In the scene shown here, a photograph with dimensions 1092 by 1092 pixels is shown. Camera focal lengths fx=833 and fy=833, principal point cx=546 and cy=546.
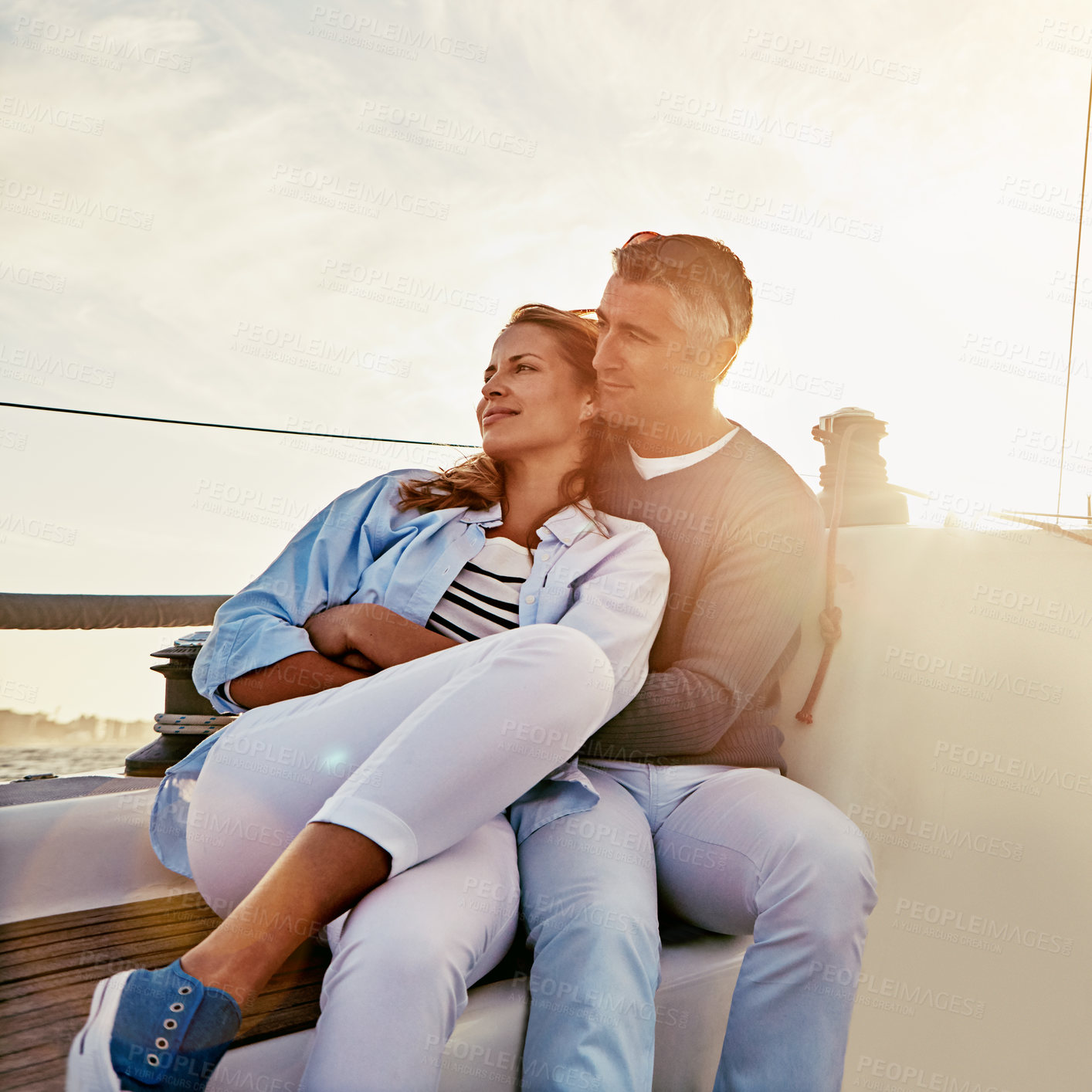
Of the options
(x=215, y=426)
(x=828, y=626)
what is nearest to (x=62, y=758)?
(x=215, y=426)

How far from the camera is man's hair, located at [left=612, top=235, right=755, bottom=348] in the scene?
1572mm

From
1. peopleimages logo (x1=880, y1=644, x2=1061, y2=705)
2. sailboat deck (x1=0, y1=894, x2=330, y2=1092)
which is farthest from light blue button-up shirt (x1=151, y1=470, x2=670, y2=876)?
peopleimages logo (x1=880, y1=644, x2=1061, y2=705)

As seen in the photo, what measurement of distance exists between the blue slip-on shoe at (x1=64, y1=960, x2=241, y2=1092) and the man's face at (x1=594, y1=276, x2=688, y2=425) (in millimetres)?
1135

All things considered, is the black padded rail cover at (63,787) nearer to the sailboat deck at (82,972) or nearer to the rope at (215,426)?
the sailboat deck at (82,972)

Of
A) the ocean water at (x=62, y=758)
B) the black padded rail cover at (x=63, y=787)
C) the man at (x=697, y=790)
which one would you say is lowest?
the ocean water at (x=62, y=758)

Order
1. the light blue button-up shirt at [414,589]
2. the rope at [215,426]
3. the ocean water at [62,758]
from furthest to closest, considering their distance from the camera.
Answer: the rope at [215,426], the ocean water at [62,758], the light blue button-up shirt at [414,589]

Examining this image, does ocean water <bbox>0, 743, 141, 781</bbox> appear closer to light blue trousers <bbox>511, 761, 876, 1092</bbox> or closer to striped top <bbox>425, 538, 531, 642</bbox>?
striped top <bbox>425, 538, 531, 642</bbox>

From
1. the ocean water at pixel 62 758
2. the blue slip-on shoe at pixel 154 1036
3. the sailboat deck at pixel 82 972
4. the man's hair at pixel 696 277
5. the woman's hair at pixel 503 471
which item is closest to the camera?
the blue slip-on shoe at pixel 154 1036

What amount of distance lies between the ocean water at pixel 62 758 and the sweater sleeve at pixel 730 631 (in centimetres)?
137

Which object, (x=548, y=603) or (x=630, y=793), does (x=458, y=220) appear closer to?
(x=548, y=603)

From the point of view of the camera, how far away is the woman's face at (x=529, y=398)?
1.49 metres

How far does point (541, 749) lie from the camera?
2.91 ft

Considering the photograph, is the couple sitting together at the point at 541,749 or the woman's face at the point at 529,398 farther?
the woman's face at the point at 529,398

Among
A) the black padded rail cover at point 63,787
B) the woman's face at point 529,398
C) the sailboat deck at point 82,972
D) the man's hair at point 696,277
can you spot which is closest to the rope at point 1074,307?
the man's hair at point 696,277
